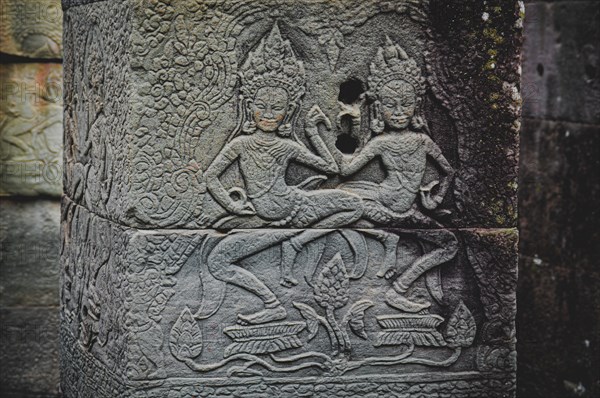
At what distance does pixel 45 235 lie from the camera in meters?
7.11

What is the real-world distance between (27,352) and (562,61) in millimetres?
2918

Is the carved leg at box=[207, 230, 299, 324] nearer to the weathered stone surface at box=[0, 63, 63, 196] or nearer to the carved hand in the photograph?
the carved hand

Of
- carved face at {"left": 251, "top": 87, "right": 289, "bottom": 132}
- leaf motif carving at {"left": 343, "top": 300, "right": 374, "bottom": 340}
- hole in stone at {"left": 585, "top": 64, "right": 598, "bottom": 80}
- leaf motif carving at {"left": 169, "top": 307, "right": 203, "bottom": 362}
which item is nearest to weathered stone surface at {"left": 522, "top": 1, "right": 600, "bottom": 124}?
hole in stone at {"left": 585, "top": 64, "right": 598, "bottom": 80}

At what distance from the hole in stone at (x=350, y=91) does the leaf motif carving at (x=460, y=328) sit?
0.76 meters

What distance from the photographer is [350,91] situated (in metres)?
4.77

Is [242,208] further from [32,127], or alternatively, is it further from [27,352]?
[27,352]

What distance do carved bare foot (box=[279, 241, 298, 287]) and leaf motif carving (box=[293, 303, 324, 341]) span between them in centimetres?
9

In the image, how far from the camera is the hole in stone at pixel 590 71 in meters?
6.87

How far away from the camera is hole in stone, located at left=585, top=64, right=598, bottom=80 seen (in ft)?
22.5

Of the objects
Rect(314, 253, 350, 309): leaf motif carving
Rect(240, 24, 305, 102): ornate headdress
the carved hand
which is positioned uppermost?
Rect(240, 24, 305, 102): ornate headdress

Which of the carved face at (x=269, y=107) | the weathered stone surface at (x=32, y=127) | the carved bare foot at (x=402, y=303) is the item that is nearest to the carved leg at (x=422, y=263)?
the carved bare foot at (x=402, y=303)

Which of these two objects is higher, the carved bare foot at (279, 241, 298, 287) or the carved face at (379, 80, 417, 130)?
the carved face at (379, 80, 417, 130)

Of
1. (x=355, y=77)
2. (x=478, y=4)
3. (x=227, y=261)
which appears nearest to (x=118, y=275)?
(x=227, y=261)

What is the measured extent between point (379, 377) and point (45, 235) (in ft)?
9.03
